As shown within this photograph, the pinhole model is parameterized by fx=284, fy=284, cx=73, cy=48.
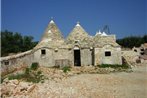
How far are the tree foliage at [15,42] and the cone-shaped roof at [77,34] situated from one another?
2215 cm

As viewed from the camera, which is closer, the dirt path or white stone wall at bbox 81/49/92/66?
the dirt path

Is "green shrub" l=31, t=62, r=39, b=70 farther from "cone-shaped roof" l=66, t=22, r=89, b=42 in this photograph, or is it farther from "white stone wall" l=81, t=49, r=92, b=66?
"white stone wall" l=81, t=49, r=92, b=66

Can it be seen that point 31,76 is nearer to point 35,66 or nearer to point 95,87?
point 35,66

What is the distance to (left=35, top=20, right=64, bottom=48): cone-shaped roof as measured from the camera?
23.6 meters

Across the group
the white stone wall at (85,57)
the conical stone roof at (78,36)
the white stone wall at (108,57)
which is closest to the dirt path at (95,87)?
the white stone wall at (108,57)

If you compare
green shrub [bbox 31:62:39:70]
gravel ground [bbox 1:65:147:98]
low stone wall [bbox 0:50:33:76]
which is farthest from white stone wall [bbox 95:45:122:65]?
low stone wall [bbox 0:50:33:76]

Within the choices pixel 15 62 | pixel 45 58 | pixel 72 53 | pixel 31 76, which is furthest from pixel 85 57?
pixel 31 76

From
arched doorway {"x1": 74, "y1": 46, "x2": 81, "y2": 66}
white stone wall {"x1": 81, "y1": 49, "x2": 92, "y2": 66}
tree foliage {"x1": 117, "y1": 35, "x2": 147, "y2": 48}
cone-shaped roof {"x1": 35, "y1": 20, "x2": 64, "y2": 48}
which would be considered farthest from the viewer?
tree foliage {"x1": 117, "y1": 35, "x2": 147, "y2": 48}

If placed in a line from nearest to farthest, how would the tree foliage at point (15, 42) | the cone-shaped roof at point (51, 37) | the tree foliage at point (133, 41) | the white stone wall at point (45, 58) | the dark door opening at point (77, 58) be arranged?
1. the white stone wall at point (45, 58)
2. the cone-shaped roof at point (51, 37)
3. the dark door opening at point (77, 58)
4. the tree foliage at point (15, 42)
5. the tree foliage at point (133, 41)

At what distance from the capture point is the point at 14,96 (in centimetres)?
1508

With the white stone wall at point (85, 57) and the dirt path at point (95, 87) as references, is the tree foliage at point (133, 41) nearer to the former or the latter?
the white stone wall at point (85, 57)

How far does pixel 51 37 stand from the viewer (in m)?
24.1

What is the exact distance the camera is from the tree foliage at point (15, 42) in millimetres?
44994

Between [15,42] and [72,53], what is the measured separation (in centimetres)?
2581
